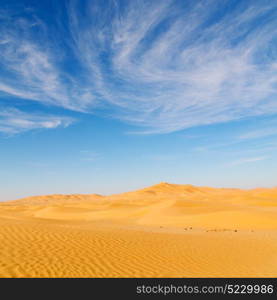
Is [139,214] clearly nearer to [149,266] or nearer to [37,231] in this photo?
[37,231]

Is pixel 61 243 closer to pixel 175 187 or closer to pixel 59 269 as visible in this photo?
pixel 59 269

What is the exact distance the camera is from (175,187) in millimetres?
123750

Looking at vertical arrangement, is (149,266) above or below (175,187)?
below

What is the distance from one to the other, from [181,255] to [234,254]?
273 centimetres

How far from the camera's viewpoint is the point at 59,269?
9328 millimetres
